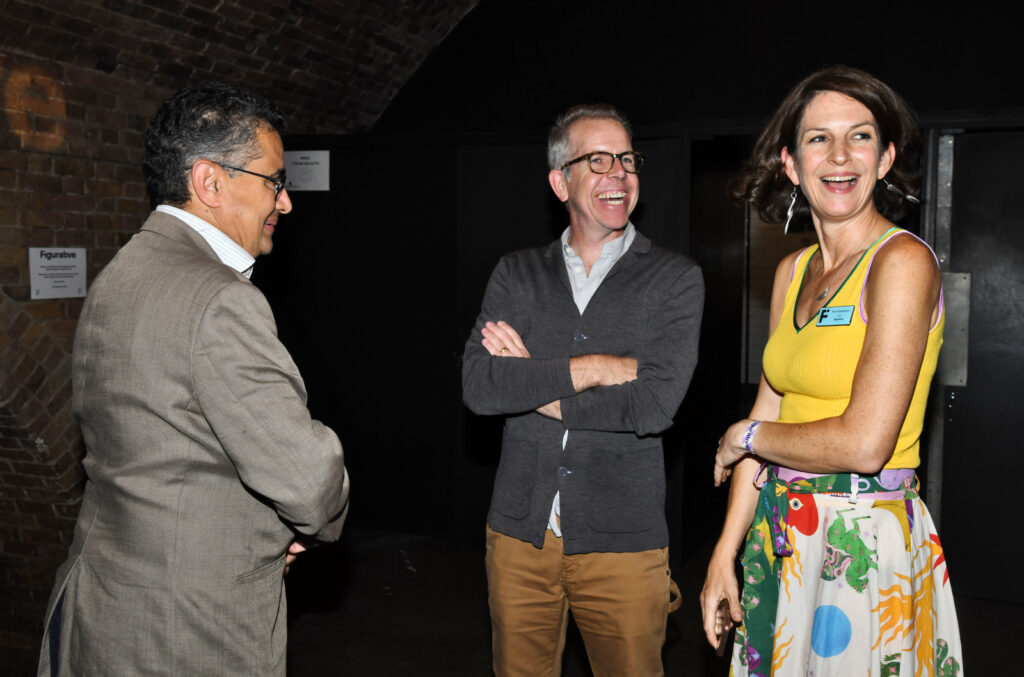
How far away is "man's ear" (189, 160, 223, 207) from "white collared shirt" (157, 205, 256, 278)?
44 millimetres

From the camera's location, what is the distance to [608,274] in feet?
8.41

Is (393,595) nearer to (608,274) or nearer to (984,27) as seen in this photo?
(608,274)

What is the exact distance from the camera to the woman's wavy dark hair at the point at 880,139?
187cm

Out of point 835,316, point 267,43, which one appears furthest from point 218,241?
point 267,43

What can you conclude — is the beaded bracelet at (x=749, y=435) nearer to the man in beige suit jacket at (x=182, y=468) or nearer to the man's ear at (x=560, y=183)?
the man in beige suit jacket at (x=182, y=468)

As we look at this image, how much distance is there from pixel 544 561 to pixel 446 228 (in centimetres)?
314

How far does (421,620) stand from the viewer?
4.43 meters

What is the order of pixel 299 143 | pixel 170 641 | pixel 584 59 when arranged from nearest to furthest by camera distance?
1. pixel 170 641
2. pixel 299 143
3. pixel 584 59

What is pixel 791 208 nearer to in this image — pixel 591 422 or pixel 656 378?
pixel 656 378

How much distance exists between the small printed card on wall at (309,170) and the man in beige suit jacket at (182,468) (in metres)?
3.80

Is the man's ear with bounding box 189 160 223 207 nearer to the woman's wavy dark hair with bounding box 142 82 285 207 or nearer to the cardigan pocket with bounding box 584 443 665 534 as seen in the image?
the woman's wavy dark hair with bounding box 142 82 285 207

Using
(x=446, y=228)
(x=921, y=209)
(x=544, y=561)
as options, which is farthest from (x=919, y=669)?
(x=446, y=228)

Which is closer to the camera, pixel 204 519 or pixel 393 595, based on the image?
pixel 204 519

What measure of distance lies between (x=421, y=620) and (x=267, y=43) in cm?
358
